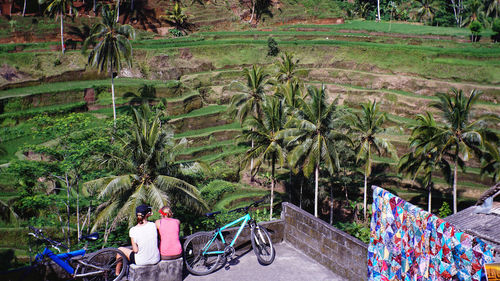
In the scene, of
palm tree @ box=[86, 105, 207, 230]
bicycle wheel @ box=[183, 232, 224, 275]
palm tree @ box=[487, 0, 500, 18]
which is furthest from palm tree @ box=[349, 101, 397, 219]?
palm tree @ box=[487, 0, 500, 18]

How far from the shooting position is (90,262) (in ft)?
31.0

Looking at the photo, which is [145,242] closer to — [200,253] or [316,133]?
[200,253]

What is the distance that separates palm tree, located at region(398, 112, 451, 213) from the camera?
30.8m

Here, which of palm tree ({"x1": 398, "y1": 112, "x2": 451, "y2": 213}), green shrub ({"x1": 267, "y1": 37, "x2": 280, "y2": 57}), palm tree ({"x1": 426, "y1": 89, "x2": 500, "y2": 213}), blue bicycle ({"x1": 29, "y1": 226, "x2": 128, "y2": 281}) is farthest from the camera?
green shrub ({"x1": 267, "y1": 37, "x2": 280, "y2": 57})

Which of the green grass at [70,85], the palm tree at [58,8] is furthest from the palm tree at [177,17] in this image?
the green grass at [70,85]

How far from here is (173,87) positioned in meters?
44.1

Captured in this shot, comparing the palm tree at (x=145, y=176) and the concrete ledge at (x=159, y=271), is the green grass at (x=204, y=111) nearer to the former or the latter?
the palm tree at (x=145, y=176)

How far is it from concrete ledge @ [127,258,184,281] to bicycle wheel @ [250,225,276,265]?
6.41 feet

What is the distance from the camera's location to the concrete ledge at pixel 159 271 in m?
9.39

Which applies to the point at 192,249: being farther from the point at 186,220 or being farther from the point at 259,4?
the point at 259,4

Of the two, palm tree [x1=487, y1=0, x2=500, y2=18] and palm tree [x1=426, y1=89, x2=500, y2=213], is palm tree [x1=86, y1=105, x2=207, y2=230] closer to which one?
palm tree [x1=426, y1=89, x2=500, y2=213]

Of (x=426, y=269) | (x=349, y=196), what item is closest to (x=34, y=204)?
(x=426, y=269)

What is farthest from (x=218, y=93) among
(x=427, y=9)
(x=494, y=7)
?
(x=494, y=7)

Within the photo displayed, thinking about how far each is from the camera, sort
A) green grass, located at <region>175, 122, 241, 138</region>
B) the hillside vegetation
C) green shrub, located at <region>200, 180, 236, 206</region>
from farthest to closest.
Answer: green grass, located at <region>175, 122, 241, 138</region>
green shrub, located at <region>200, 180, 236, 206</region>
the hillside vegetation
